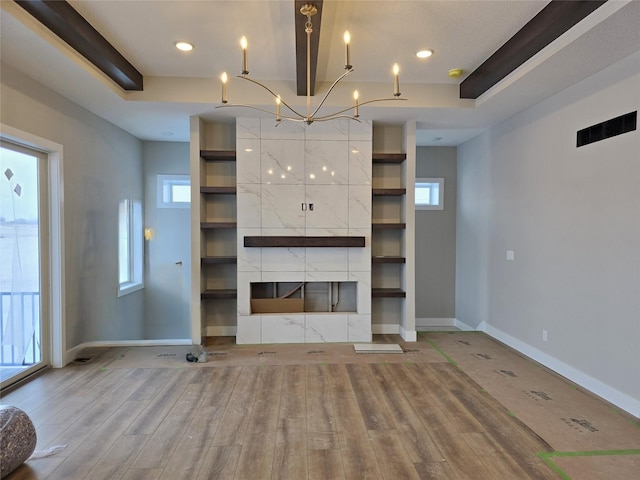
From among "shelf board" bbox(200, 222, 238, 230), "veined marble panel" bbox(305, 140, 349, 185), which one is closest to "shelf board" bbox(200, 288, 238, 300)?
"shelf board" bbox(200, 222, 238, 230)

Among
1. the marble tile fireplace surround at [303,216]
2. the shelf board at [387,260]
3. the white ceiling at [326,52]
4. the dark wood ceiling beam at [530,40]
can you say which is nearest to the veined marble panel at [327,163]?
the marble tile fireplace surround at [303,216]

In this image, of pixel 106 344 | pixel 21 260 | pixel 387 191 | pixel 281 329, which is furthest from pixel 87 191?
pixel 387 191

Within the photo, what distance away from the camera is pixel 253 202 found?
4609mm

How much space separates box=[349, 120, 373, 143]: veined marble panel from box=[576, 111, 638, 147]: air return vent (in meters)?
2.21

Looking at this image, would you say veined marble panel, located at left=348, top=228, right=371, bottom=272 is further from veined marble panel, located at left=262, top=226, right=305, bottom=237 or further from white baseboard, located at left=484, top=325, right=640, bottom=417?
white baseboard, located at left=484, top=325, right=640, bottom=417

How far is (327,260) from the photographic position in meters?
4.73

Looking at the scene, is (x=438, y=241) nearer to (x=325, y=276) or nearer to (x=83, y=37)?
(x=325, y=276)

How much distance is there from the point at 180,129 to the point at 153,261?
231 centimetres

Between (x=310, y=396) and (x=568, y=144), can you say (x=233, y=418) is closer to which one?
(x=310, y=396)

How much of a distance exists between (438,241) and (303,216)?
2.92m

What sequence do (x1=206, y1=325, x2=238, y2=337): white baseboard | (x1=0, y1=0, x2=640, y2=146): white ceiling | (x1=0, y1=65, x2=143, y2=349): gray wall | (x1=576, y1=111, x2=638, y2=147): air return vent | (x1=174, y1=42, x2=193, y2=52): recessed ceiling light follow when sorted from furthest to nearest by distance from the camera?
(x1=206, y1=325, x2=238, y2=337): white baseboard < (x1=0, y1=65, x2=143, y2=349): gray wall < (x1=174, y1=42, x2=193, y2=52): recessed ceiling light < (x1=576, y1=111, x2=638, y2=147): air return vent < (x1=0, y1=0, x2=640, y2=146): white ceiling

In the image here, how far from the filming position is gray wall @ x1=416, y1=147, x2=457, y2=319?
6.39m

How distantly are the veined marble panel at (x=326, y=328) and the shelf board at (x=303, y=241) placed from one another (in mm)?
926

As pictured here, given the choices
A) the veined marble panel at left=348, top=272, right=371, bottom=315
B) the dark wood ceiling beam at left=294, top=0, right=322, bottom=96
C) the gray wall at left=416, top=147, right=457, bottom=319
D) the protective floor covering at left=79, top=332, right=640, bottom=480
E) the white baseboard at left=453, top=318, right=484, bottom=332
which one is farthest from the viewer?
the gray wall at left=416, top=147, right=457, bottom=319
